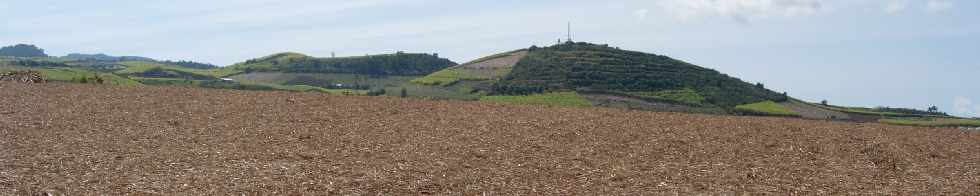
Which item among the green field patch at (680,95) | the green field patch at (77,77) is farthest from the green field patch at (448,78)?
the green field patch at (77,77)

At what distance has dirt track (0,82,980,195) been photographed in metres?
14.2

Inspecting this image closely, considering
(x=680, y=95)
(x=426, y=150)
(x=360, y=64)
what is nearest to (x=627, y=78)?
(x=680, y=95)

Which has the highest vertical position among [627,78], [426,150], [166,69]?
[627,78]

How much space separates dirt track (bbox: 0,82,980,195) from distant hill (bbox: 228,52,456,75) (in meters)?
132

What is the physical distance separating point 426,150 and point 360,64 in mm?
151890

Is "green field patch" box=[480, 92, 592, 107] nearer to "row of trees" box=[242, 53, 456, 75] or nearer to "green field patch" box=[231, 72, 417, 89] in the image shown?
"green field patch" box=[231, 72, 417, 89]

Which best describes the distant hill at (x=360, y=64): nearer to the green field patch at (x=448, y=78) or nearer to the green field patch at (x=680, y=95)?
the green field patch at (x=448, y=78)

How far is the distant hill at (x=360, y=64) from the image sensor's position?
15812 centimetres

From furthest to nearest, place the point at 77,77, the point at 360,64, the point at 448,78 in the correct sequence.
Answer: the point at 360,64, the point at 448,78, the point at 77,77

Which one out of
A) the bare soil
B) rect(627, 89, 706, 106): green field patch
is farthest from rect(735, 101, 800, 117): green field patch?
the bare soil

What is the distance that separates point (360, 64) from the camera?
167625mm

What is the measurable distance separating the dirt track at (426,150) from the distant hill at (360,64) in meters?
132

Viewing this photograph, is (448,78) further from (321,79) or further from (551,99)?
(321,79)

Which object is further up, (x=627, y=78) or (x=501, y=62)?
(x=501, y=62)
